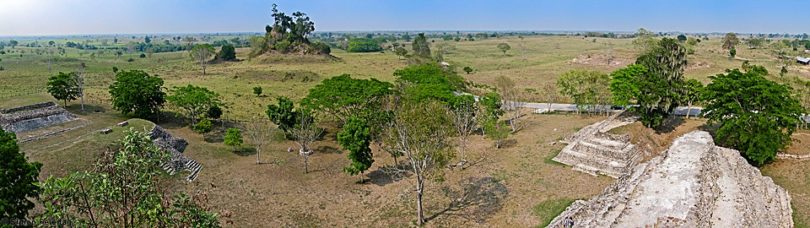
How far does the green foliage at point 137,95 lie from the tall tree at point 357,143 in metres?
21.3

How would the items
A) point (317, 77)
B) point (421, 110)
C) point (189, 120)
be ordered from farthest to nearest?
1. point (317, 77)
2. point (189, 120)
3. point (421, 110)

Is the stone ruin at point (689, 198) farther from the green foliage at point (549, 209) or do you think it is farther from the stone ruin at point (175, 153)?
the stone ruin at point (175, 153)

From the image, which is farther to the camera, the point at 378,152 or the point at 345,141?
the point at 378,152

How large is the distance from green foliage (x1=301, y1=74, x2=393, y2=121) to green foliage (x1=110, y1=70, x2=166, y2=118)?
13516mm

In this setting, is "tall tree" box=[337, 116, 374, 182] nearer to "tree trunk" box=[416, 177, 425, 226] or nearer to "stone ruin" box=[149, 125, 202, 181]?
"tree trunk" box=[416, 177, 425, 226]

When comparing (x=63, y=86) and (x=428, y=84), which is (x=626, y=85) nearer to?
(x=428, y=84)

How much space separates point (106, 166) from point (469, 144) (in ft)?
99.8

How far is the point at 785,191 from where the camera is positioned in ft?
86.6

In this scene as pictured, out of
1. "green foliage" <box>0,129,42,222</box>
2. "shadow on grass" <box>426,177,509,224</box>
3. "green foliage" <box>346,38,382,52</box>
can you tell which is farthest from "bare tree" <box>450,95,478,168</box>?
"green foliage" <box>346,38,382,52</box>

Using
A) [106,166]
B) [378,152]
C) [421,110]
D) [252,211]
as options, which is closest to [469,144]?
[378,152]

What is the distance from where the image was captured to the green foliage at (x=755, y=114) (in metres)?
29.4

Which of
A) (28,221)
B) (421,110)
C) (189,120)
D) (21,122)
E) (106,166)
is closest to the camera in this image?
(106,166)

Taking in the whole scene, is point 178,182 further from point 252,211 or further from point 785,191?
point 785,191

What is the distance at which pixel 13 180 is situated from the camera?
61.5 feet
